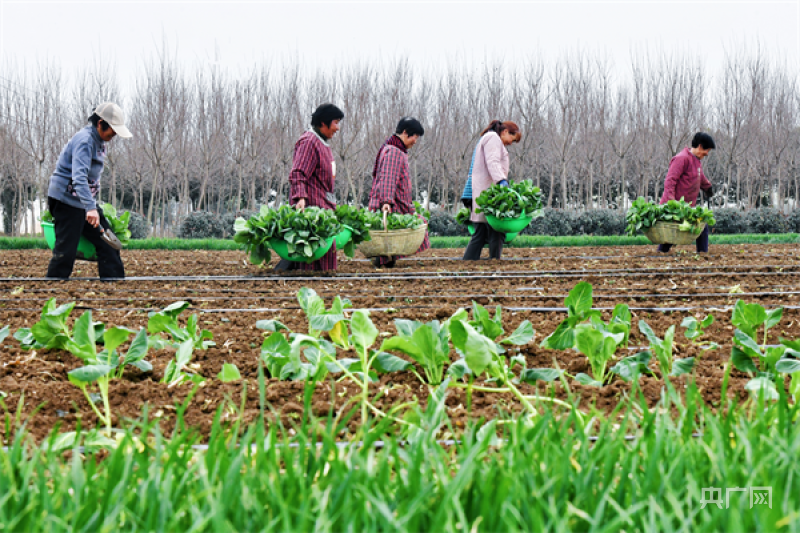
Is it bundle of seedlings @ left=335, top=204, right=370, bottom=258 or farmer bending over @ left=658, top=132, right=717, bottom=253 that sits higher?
farmer bending over @ left=658, top=132, right=717, bottom=253

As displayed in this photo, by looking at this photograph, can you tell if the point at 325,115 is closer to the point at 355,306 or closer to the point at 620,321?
the point at 355,306

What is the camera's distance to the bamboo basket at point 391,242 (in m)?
5.93

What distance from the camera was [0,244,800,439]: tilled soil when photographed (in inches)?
65.7

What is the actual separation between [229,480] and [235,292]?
144 inches

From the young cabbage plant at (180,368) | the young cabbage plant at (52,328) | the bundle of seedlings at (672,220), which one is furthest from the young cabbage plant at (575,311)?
the bundle of seedlings at (672,220)

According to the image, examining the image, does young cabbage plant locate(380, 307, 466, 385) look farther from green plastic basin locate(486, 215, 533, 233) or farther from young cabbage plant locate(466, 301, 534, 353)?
green plastic basin locate(486, 215, 533, 233)

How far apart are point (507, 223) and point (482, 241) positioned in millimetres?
542

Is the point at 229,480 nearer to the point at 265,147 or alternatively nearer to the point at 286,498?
the point at 286,498

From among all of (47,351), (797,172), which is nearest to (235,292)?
(47,351)

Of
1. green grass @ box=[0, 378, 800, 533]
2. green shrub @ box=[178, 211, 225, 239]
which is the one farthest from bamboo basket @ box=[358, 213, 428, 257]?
green shrub @ box=[178, 211, 225, 239]

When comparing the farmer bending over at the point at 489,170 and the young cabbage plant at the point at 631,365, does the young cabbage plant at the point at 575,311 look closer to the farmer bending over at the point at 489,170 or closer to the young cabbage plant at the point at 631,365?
the young cabbage plant at the point at 631,365

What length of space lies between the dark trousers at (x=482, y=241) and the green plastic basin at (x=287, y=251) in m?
1.93

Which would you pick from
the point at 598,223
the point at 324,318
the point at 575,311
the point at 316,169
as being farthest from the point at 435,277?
the point at 598,223

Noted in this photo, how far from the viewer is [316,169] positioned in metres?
5.62
